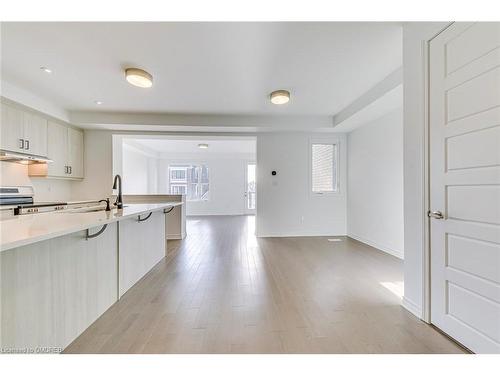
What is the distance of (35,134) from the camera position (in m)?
3.44

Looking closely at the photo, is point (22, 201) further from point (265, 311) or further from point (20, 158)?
point (265, 311)

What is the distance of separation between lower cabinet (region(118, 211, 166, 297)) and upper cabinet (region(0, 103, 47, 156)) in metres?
2.20

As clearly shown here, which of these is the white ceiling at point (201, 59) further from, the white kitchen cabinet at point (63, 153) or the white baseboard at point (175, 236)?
the white baseboard at point (175, 236)

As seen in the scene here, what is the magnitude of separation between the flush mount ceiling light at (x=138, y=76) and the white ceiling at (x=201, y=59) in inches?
2.8

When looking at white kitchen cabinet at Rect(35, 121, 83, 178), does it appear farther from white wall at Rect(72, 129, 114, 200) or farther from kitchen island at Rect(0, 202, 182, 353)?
kitchen island at Rect(0, 202, 182, 353)

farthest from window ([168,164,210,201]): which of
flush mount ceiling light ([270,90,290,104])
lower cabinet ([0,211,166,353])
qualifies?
lower cabinet ([0,211,166,353])

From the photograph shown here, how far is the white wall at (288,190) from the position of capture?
4902mm

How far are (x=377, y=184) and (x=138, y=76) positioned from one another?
4078 mm

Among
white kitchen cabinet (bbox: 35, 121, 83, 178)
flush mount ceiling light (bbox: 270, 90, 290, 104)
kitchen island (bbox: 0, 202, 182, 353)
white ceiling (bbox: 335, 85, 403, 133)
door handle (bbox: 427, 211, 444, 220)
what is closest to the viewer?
kitchen island (bbox: 0, 202, 182, 353)

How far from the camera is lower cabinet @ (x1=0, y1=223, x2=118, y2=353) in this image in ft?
3.78

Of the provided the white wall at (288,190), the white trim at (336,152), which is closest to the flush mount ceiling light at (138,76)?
the white wall at (288,190)

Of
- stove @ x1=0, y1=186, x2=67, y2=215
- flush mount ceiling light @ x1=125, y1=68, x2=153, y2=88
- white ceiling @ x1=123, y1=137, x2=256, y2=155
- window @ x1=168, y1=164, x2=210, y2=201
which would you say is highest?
white ceiling @ x1=123, y1=137, x2=256, y2=155

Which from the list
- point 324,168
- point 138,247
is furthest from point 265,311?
point 324,168
